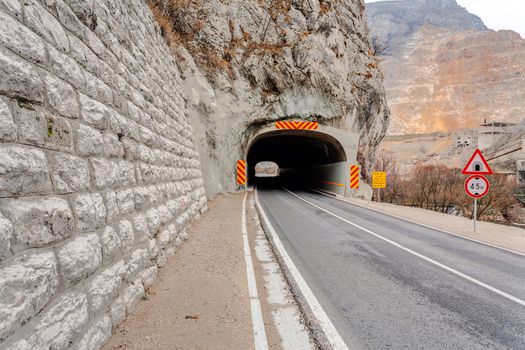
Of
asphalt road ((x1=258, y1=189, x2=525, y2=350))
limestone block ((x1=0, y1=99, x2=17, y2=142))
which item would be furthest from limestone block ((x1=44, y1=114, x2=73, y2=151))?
asphalt road ((x1=258, y1=189, x2=525, y2=350))

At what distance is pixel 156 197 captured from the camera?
5059 mm

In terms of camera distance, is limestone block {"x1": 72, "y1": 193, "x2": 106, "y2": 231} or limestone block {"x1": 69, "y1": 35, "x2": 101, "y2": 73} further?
limestone block {"x1": 69, "y1": 35, "x2": 101, "y2": 73}

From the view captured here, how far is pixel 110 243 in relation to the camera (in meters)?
3.17

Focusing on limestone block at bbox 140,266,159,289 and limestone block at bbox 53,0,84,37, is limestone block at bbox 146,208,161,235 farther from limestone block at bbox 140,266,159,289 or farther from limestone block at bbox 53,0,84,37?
limestone block at bbox 53,0,84,37

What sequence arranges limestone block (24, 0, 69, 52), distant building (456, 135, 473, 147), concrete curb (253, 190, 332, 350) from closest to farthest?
limestone block (24, 0, 69, 52), concrete curb (253, 190, 332, 350), distant building (456, 135, 473, 147)

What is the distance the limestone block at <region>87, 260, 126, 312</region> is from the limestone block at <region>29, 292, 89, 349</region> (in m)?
0.14

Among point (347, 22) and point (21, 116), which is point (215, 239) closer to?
point (21, 116)

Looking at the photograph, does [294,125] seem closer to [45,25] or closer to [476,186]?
[476,186]

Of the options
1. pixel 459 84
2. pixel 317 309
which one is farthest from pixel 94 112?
pixel 459 84

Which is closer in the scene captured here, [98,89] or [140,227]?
[98,89]

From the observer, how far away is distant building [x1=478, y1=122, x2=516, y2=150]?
46344mm

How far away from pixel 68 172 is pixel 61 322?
127cm

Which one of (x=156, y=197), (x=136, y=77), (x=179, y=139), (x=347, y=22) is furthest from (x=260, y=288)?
(x=347, y=22)

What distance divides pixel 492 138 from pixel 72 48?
58.8m
